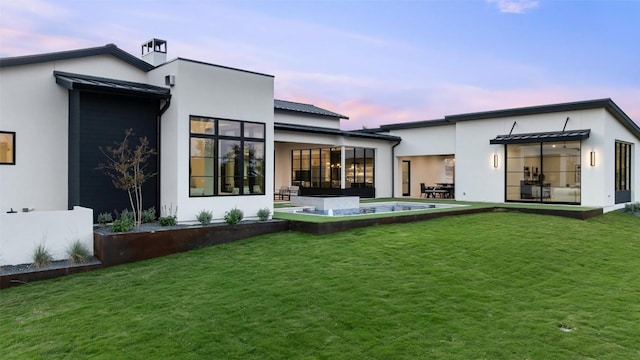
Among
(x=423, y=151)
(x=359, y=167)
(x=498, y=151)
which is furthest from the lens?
(x=423, y=151)

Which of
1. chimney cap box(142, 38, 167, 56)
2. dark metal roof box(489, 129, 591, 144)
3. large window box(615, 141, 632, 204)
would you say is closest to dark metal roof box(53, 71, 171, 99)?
chimney cap box(142, 38, 167, 56)

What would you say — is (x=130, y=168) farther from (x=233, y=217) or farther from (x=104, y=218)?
(x=233, y=217)

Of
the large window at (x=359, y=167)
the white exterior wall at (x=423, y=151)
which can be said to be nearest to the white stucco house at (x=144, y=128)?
the white exterior wall at (x=423, y=151)

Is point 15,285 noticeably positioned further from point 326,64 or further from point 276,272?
point 326,64

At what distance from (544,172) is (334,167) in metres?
10.0

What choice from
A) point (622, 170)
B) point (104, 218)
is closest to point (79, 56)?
point (104, 218)

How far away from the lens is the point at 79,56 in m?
10.8

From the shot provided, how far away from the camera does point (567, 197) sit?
18.2m

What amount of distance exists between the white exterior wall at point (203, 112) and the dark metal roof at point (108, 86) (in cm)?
36

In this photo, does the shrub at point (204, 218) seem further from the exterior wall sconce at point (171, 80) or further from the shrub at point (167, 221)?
the exterior wall sconce at point (171, 80)

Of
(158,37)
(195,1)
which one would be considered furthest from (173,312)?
(195,1)

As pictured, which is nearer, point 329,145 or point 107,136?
point 107,136

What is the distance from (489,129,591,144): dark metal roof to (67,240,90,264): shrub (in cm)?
1714

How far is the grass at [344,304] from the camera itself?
16.3 ft
